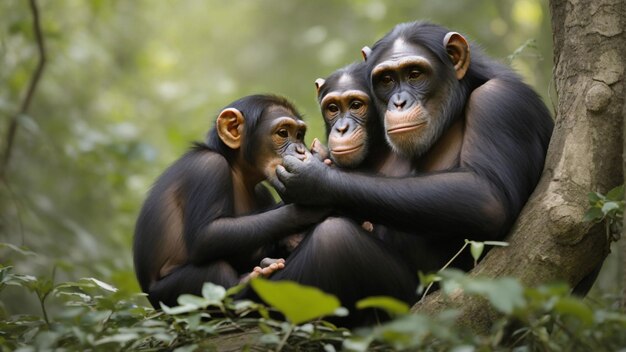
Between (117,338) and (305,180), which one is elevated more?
(305,180)

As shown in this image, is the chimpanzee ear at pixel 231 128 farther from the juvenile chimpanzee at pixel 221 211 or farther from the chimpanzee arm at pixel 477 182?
the chimpanzee arm at pixel 477 182

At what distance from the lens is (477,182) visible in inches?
169

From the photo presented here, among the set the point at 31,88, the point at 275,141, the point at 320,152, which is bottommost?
the point at 320,152

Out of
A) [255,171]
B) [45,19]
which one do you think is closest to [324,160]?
[255,171]

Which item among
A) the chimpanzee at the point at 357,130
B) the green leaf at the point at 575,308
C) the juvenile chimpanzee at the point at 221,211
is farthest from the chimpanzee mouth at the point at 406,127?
the green leaf at the point at 575,308

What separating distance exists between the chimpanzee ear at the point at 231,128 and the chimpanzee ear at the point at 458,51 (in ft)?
Answer: 5.31

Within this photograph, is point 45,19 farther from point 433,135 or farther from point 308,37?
point 433,135

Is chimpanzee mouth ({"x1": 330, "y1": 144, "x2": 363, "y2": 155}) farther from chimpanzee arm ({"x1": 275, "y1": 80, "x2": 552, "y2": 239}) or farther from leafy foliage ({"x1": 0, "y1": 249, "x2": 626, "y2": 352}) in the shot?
leafy foliage ({"x1": 0, "y1": 249, "x2": 626, "y2": 352})

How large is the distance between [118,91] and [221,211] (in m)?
10.9

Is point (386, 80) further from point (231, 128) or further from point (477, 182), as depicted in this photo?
point (231, 128)

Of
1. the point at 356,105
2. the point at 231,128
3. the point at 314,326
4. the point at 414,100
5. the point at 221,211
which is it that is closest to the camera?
the point at 314,326

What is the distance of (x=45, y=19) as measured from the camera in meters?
10.9

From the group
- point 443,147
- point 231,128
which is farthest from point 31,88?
point 443,147

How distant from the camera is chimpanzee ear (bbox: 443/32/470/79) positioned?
190 inches
